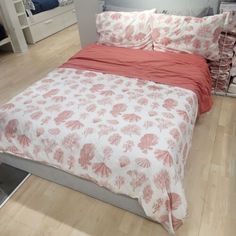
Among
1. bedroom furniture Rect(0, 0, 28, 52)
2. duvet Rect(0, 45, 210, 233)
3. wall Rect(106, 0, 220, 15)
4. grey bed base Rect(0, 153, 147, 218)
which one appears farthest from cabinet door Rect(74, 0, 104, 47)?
grey bed base Rect(0, 153, 147, 218)

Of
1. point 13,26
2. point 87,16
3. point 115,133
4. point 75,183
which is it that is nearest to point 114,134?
point 115,133

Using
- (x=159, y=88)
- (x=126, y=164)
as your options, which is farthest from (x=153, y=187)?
(x=159, y=88)

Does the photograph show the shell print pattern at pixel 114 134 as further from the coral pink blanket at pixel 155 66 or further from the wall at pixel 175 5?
the wall at pixel 175 5

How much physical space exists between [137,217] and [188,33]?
1.50 meters

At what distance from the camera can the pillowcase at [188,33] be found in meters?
1.92

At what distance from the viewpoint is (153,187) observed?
3.72 ft

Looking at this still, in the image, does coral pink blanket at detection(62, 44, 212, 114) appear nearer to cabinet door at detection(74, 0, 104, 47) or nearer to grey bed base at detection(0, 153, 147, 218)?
cabinet door at detection(74, 0, 104, 47)

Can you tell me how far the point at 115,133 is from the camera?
1.28 m

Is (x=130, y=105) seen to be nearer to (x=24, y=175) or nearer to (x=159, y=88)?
(x=159, y=88)

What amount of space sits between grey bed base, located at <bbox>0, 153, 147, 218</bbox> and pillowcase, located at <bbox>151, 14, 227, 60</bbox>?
1.38 metres

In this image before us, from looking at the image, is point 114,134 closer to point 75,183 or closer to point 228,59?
point 75,183

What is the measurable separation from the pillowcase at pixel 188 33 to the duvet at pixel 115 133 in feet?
1.92

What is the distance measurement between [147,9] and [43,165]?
1.79m

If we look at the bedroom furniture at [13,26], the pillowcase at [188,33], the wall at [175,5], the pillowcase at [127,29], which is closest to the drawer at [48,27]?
the bedroom furniture at [13,26]
